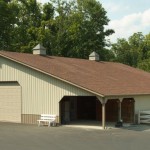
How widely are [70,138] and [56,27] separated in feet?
122

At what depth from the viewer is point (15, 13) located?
51312 millimetres

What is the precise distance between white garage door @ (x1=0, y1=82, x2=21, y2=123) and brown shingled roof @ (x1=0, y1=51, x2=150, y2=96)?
6.54 feet

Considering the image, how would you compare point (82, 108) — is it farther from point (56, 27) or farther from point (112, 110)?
point (56, 27)

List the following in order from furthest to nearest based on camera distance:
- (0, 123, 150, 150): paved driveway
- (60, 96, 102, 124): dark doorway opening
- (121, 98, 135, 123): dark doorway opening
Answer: (60, 96, 102, 124): dark doorway opening < (121, 98, 135, 123): dark doorway opening < (0, 123, 150, 150): paved driveway

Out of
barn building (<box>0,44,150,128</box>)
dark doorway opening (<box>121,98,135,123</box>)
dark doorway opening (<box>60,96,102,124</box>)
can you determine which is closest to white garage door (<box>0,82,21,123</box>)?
barn building (<box>0,44,150,128</box>)

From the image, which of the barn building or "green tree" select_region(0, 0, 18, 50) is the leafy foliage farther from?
the barn building

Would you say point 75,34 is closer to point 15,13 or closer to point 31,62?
point 15,13

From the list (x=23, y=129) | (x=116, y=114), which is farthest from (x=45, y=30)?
(x=23, y=129)

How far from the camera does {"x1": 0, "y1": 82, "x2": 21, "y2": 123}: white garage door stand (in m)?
27.1

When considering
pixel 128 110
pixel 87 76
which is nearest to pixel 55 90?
pixel 87 76

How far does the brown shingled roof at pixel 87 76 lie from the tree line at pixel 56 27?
20263 mm

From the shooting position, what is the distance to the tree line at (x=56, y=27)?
168ft

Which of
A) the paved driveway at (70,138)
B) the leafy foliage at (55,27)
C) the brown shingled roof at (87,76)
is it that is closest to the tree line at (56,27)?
the leafy foliage at (55,27)

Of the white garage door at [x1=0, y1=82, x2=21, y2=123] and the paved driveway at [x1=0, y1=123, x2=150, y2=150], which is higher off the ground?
the white garage door at [x1=0, y1=82, x2=21, y2=123]
